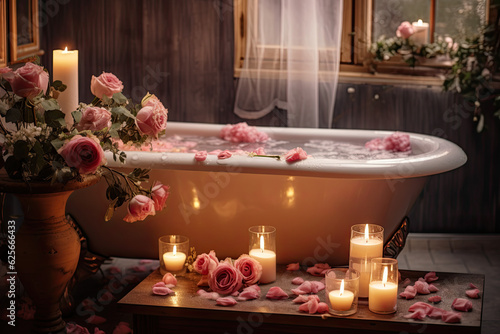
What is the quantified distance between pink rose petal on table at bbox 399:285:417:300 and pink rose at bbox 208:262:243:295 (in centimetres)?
53

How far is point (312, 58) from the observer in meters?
3.73

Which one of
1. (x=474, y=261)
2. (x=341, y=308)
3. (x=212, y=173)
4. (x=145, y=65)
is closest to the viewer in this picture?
(x=341, y=308)

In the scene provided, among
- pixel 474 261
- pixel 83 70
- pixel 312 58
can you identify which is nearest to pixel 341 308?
pixel 474 261

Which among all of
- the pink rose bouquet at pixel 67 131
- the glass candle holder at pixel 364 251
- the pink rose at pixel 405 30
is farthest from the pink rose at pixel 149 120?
the pink rose at pixel 405 30

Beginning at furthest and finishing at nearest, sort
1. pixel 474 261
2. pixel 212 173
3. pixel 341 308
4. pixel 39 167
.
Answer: pixel 474 261 < pixel 212 173 < pixel 341 308 < pixel 39 167

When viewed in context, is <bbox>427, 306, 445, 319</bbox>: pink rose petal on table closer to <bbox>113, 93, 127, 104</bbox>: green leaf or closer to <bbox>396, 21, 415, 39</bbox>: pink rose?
<bbox>113, 93, 127, 104</bbox>: green leaf

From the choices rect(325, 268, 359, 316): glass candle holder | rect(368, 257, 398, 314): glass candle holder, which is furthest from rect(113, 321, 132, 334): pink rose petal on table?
rect(368, 257, 398, 314): glass candle holder

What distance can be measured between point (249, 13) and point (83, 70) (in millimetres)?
1029

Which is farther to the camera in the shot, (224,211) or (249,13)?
(249,13)

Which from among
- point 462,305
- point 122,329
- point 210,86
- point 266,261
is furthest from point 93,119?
point 210,86

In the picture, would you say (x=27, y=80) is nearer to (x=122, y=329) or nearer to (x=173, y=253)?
(x=173, y=253)

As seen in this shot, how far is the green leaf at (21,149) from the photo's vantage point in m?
1.83

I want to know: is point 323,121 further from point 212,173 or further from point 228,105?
point 212,173

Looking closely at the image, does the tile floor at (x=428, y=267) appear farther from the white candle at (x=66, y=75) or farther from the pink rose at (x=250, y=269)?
the white candle at (x=66, y=75)
